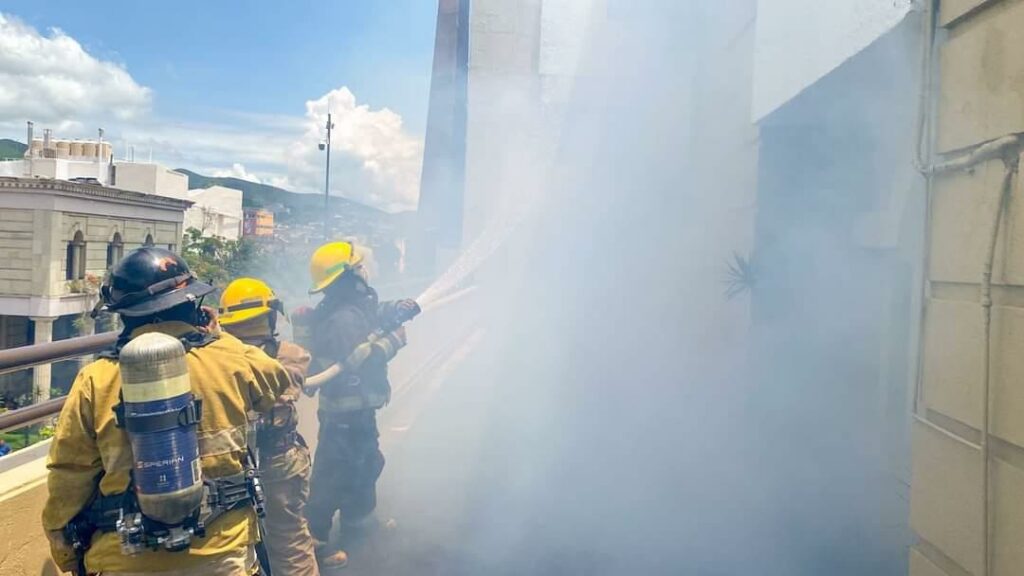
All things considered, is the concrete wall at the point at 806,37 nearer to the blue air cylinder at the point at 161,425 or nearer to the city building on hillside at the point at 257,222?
the blue air cylinder at the point at 161,425

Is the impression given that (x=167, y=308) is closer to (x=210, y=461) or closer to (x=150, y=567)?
(x=210, y=461)

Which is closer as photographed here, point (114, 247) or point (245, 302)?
point (245, 302)

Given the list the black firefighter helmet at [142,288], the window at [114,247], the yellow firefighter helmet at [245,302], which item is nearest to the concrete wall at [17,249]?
the window at [114,247]

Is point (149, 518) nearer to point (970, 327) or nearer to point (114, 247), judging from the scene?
point (970, 327)

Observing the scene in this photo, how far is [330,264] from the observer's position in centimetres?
319

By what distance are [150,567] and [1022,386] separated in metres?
2.16

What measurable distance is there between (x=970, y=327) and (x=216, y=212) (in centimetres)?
4161

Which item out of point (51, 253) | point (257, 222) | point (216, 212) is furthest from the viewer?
point (216, 212)

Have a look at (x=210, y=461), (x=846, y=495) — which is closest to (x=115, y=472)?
(x=210, y=461)

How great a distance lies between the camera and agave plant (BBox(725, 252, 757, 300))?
16.3ft

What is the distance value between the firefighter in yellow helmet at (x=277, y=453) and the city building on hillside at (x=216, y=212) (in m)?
32.0

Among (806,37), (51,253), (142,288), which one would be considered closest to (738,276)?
(806,37)

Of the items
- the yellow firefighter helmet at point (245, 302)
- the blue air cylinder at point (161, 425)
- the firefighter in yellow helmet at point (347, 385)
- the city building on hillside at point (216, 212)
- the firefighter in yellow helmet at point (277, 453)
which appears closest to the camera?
the blue air cylinder at point (161, 425)

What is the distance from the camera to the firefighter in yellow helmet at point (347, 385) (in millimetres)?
3145
